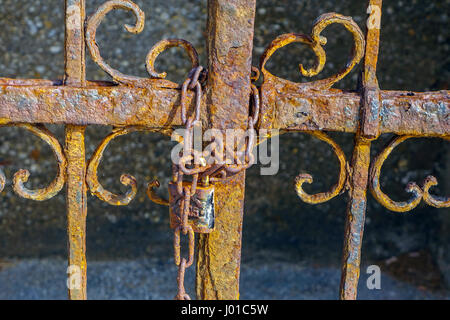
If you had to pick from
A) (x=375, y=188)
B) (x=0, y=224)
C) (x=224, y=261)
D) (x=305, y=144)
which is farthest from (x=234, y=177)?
(x=0, y=224)

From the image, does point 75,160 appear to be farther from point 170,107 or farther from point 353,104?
point 353,104

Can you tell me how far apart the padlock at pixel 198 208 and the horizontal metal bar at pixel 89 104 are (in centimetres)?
15

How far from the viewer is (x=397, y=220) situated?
285cm

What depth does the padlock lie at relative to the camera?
1.03m

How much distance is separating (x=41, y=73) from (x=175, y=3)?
82 centimetres

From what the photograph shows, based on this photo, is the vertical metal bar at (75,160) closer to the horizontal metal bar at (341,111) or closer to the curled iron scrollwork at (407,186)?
the horizontal metal bar at (341,111)

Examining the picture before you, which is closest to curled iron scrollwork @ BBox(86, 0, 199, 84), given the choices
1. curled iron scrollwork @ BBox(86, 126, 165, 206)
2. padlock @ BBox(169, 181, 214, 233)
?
curled iron scrollwork @ BBox(86, 126, 165, 206)

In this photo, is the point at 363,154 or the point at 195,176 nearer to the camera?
the point at 195,176

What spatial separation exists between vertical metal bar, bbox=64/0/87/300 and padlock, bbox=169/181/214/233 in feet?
0.69

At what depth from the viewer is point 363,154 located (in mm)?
1101

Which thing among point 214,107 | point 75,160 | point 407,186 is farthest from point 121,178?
point 407,186

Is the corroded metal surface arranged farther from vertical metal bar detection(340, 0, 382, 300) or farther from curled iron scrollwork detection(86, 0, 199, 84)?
curled iron scrollwork detection(86, 0, 199, 84)

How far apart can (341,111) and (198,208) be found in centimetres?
37
